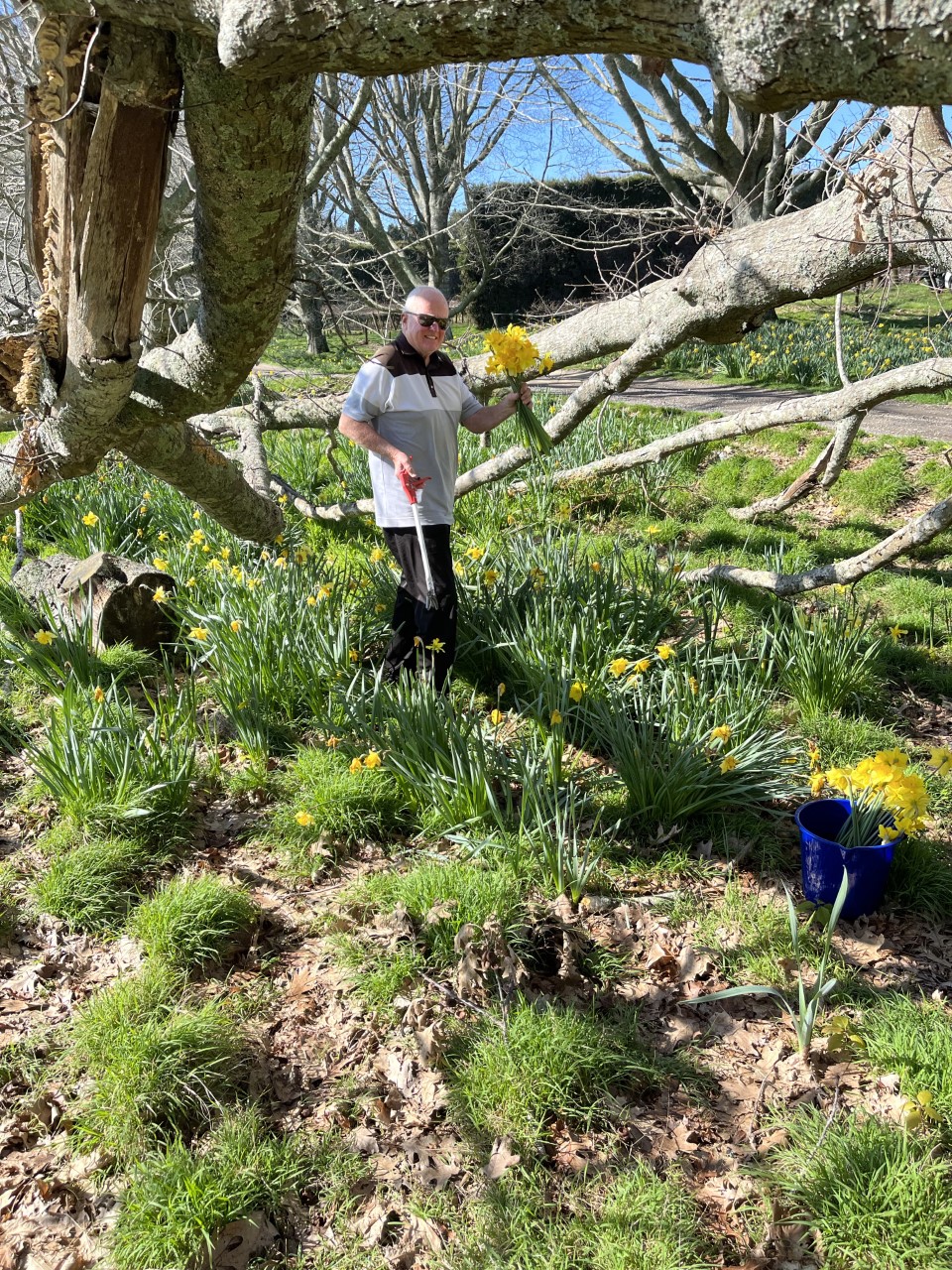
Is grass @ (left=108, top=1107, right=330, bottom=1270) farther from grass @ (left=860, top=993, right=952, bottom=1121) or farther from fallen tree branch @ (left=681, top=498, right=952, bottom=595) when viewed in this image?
fallen tree branch @ (left=681, top=498, right=952, bottom=595)

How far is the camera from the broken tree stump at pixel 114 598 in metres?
4.47

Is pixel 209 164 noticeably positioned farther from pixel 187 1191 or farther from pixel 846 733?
pixel 846 733

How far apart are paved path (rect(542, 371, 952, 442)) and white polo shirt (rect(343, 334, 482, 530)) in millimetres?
5656

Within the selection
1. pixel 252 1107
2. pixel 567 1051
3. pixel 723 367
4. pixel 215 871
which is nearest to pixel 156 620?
pixel 215 871

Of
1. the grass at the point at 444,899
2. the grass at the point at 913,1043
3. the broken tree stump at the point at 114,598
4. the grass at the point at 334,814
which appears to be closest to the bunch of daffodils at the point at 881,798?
the grass at the point at 913,1043

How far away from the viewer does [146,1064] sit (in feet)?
7.30

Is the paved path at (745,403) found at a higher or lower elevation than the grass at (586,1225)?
higher

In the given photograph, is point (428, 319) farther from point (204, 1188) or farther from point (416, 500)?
point (204, 1188)

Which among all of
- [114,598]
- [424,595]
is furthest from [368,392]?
[114,598]

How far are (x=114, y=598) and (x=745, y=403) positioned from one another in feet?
24.9

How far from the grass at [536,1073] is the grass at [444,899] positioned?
30 cm

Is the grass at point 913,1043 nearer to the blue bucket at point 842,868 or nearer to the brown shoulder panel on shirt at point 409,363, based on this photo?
the blue bucket at point 842,868

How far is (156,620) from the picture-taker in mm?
4676

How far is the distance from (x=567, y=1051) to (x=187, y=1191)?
981 mm
